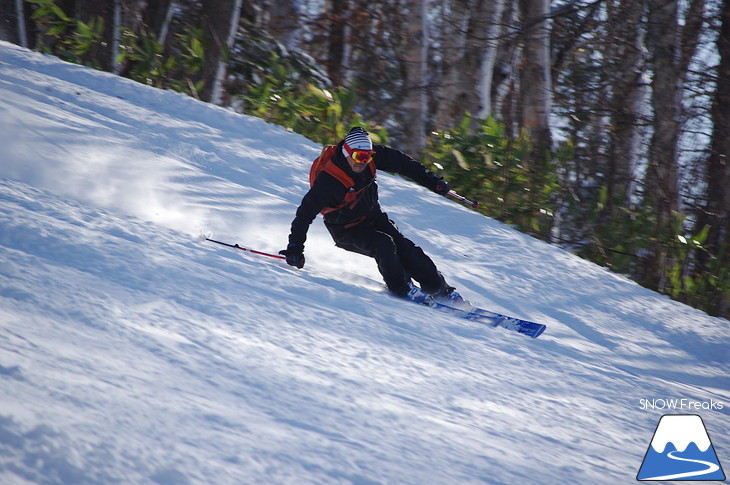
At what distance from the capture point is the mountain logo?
2296mm

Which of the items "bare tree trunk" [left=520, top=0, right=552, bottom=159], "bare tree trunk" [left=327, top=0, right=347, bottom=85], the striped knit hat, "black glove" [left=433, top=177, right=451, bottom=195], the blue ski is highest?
"bare tree trunk" [left=327, top=0, right=347, bottom=85]

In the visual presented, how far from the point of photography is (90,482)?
1498mm

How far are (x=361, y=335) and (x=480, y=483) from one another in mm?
1152

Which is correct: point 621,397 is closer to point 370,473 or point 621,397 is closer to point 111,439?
point 370,473

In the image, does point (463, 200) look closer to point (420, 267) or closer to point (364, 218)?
point (420, 267)

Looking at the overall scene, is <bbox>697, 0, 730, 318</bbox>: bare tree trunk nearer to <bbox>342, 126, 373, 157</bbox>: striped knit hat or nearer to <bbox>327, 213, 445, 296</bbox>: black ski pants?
<bbox>327, 213, 445, 296</bbox>: black ski pants

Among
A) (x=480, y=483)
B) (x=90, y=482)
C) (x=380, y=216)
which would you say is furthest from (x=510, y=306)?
(x=90, y=482)

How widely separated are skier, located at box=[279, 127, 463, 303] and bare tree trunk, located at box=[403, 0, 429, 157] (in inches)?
169

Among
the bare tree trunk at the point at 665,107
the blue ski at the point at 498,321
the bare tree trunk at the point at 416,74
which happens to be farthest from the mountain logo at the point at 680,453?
the bare tree trunk at the point at 416,74

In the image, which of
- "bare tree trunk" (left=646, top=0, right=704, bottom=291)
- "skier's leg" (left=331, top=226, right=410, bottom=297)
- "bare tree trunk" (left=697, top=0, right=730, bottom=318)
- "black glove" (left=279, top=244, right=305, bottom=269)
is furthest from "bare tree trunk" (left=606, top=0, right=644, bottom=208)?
"black glove" (left=279, top=244, right=305, bottom=269)

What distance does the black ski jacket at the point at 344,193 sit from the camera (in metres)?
3.94

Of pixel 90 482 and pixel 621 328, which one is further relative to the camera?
pixel 621 328

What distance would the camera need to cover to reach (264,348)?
2.49 meters

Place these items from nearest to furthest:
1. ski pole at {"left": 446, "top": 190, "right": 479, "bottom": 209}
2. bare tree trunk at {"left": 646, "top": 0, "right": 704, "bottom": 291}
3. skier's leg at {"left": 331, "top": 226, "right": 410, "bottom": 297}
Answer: skier's leg at {"left": 331, "top": 226, "right": 410, "bottom": 297}, ski pole at {"left": 446, "top": 190, "right": 479, "bottom": 209}, bare tree trunk at {"left": 646, "top": 0, "right": 704, "bottom": 291}
